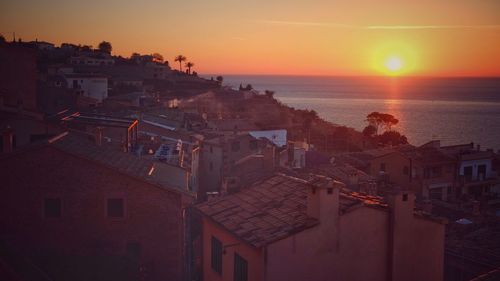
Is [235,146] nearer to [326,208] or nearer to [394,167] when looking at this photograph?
[394,167]

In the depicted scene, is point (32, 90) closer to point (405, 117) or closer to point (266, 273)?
point (266, 273)

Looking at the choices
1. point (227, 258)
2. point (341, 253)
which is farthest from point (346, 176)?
point (341, 253)

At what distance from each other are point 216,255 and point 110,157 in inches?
171

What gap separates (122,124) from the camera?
24.4 m

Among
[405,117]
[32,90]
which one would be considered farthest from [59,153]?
[405,117]

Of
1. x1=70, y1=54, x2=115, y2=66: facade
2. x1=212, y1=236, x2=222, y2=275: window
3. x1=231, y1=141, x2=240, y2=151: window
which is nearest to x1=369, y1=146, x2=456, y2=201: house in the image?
x1=231, y1=141, x2=240, y2=151: window

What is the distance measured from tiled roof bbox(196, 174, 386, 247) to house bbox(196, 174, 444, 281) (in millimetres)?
24

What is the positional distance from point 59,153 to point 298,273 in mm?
7157

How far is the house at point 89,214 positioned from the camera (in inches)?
593

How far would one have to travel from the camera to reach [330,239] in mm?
11594

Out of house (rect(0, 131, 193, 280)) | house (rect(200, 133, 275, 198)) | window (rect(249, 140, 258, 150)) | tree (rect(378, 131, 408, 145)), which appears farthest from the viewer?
tree (rect(378, 131, 408, 145))

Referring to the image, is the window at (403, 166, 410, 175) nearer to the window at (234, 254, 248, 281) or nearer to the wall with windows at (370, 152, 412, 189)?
the wall with windows at (370, 152, 412, 189)

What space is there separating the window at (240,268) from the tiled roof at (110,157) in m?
3.57

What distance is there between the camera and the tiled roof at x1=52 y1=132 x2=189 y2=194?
602 inches
